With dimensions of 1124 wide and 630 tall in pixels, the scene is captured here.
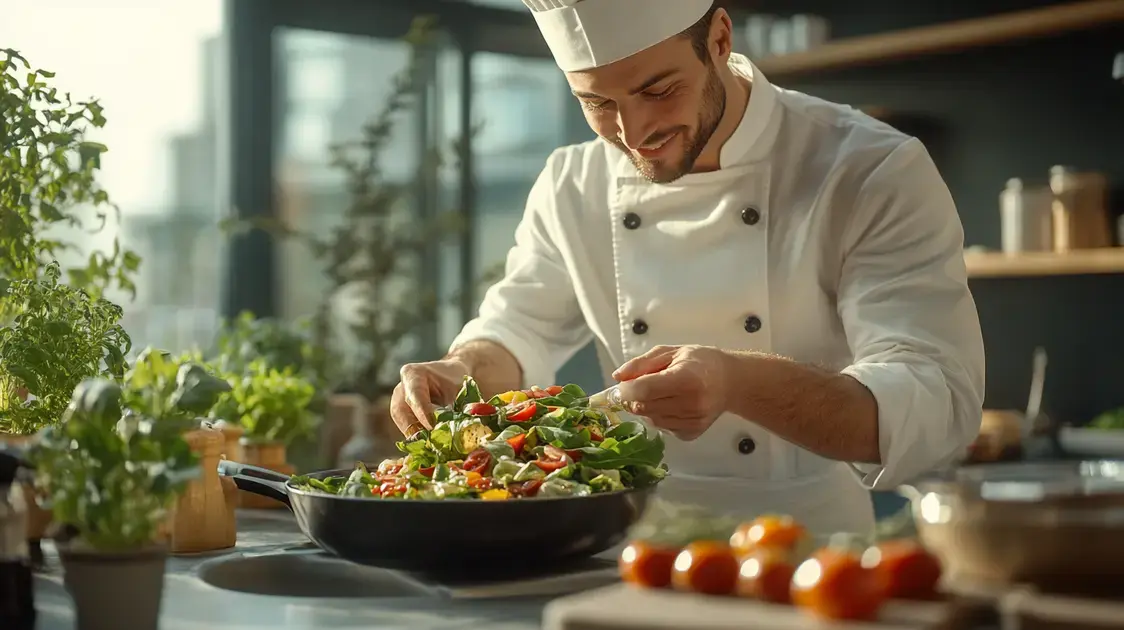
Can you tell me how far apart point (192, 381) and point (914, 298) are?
118 cm

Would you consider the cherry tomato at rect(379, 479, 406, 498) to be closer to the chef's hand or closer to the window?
the chef's hand


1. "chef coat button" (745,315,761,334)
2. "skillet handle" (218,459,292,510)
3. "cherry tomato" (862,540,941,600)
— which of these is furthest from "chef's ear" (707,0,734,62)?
"cherry tomato" (862,540,941,600)

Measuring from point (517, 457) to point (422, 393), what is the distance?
448 mm

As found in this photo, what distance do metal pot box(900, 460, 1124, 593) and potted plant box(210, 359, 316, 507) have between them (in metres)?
1.18

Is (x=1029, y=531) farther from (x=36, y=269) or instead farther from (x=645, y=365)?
(x=36, y=269)

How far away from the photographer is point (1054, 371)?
3.74m

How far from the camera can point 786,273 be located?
2.05 m

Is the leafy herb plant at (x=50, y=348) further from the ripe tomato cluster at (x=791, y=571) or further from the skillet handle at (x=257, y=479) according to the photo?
the ripe tomato cluster at (x=791, y=571)

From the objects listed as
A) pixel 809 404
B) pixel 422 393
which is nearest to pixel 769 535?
pixel 809 404

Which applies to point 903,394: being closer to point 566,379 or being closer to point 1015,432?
point 1015,432

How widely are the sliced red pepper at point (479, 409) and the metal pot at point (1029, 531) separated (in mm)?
639

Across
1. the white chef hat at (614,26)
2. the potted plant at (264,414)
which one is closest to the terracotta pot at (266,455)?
the potted plant at (264,414)

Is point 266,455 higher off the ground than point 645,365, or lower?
lower

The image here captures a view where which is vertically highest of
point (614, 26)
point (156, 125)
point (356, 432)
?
point (156, 125)
